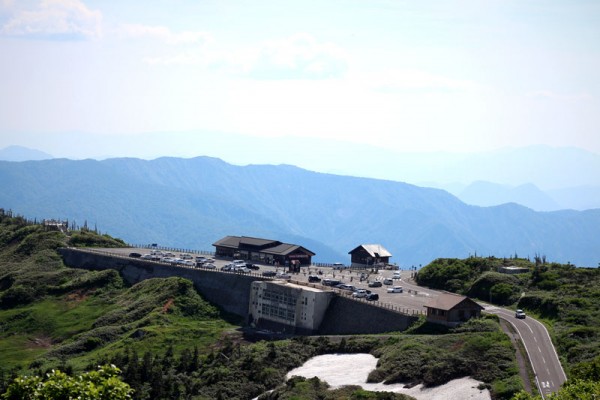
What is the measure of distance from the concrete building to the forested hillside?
172 inches

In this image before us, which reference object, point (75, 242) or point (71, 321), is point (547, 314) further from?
point (75, 242)

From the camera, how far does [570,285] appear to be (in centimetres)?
10694

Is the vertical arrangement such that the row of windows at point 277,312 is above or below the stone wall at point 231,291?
below

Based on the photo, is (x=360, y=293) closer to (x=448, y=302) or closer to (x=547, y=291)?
(x=448, y=302)

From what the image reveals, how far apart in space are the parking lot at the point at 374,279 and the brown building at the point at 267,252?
9.43 feet

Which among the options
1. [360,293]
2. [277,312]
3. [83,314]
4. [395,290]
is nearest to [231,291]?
[277,312]

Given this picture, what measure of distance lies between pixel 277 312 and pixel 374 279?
830 inches

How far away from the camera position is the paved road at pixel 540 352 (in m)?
71.5

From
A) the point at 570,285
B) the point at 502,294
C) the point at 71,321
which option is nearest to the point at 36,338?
the point at 71,321

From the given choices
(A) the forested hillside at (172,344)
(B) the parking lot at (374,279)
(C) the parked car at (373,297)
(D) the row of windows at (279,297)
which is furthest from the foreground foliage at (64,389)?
(D) the row of windows at (279,297)

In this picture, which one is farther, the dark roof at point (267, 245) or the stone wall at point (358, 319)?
the dark roof at point (267, 245)

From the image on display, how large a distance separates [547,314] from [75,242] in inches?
4044

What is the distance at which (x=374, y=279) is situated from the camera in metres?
127

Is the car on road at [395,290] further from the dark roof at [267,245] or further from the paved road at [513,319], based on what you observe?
the dark roof at [267,245]
